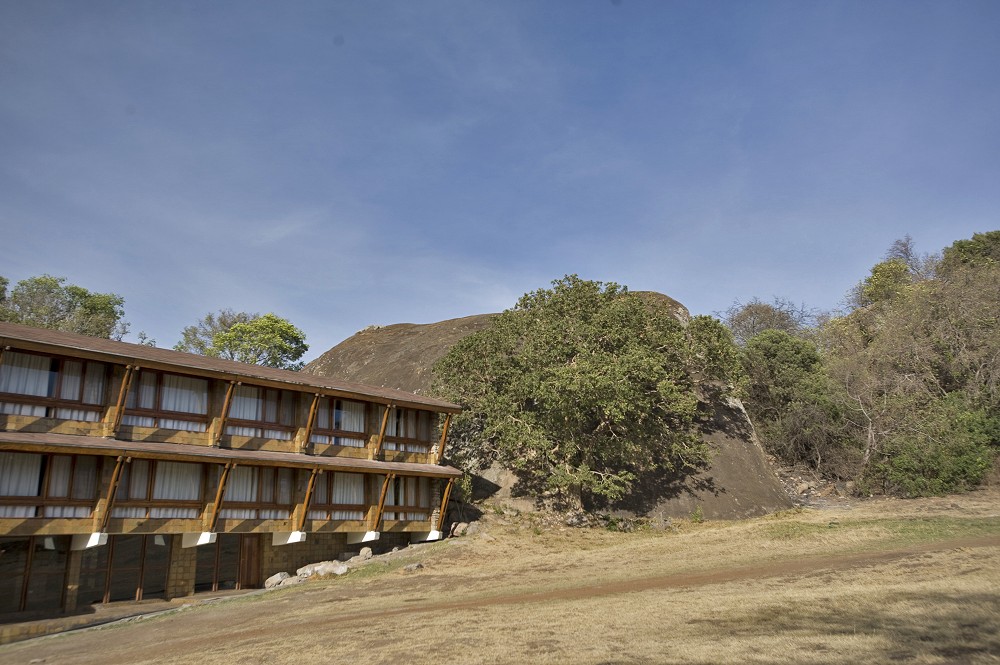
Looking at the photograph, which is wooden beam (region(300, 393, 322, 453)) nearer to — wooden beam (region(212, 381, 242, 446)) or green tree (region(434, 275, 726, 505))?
wooden beam (region(212, 381, 242, 446))

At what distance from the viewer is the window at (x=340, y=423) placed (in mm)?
29625

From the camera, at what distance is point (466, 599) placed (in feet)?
63.0

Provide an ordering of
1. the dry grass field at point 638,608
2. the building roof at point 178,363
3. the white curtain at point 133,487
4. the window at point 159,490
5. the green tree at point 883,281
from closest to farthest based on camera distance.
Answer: the dry grass field at point 638,608 < the building roof at point 178,363 < the white curtain at point 133,487 < the window at point 159,490 < the green tree at point 883,281

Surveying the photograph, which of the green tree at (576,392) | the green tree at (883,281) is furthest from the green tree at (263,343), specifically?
the green tree at (883,281)

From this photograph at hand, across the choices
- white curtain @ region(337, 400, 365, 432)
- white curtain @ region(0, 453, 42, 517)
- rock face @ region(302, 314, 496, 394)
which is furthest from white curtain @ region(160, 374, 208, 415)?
rock face @ region(302, 314, 496, 394)

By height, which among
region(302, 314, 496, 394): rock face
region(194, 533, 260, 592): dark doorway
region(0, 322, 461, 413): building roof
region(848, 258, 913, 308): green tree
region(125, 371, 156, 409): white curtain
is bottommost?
region(194, 533, 260, 592): dark doorway

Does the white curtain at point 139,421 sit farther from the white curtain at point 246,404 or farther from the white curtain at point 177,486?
the white curtain at point 246,404

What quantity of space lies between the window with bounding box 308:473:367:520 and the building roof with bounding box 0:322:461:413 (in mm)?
3567

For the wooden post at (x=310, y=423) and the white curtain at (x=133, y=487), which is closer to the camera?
the white curtain at (x=133, y=487)

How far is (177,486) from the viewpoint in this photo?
2450cm

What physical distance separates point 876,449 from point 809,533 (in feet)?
63.0

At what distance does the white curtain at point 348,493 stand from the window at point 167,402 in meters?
6.12

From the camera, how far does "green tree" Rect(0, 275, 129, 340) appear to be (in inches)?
2088

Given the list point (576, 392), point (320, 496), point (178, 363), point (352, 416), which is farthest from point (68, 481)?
point (576, 392)
